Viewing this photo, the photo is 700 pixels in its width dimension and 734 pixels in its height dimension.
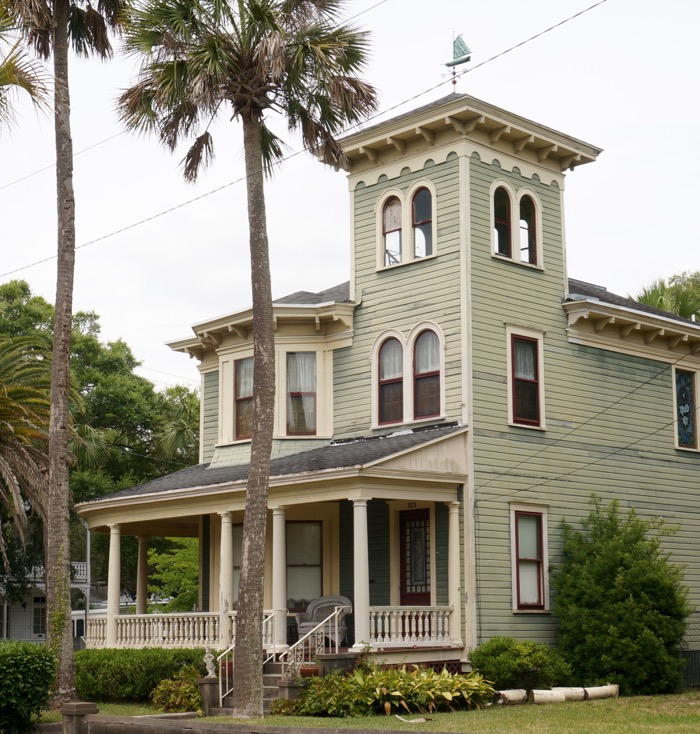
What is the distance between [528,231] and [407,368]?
13.2 feet

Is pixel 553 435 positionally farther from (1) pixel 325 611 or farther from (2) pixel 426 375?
(1) pixel 325 611

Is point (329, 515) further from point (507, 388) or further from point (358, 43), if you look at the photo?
point (358, 43)

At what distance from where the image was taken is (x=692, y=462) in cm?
2702

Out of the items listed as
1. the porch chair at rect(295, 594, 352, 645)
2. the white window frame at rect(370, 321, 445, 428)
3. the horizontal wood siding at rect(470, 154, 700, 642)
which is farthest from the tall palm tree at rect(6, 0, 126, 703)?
the horizontal wood siding at rect(470, 154, 700, 642)

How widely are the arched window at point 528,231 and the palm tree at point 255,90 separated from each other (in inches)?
231

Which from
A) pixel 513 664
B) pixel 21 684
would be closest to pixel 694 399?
pixel 513 664

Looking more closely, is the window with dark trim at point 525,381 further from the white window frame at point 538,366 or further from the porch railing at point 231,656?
the porch railing at point 231,656

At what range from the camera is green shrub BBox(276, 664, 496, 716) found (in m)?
18.2

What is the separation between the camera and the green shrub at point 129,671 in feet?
71.1

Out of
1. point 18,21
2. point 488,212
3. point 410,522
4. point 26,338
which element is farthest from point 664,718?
point 26,338

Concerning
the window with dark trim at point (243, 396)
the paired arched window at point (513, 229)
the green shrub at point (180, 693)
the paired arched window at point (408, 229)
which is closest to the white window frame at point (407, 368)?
the paired arched window at point (408, 229)

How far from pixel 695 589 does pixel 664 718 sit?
9.49 metres

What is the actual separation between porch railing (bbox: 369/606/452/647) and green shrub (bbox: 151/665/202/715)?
10.4 ft

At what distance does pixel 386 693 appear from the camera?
718 inches
